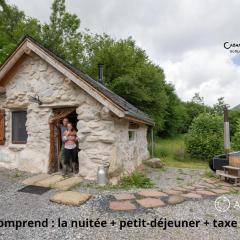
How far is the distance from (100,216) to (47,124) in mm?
4474

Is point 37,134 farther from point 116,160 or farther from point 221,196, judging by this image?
point 221,196

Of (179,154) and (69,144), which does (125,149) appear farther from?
(179,154)

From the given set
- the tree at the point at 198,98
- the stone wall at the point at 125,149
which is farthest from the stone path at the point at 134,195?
the tree at the point at 198,98

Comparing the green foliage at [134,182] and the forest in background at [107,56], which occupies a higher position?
the forest in background at [107,56]

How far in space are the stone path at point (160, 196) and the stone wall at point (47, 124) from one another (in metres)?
1.58

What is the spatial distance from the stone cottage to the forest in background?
7.63 metres

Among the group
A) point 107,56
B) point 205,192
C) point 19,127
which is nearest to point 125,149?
point 205,192

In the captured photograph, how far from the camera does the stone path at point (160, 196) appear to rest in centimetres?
542

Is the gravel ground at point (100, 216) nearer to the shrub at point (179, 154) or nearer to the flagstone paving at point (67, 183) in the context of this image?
the flagstone paving at point (67, 183)

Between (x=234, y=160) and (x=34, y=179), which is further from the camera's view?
(x=234, y=160)

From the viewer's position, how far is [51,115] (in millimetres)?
8523

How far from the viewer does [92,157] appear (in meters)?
7.65

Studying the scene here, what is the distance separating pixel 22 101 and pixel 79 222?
5.70 meters

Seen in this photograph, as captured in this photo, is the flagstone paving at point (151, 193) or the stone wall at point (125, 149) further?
the stone wall at point (125, 149)
